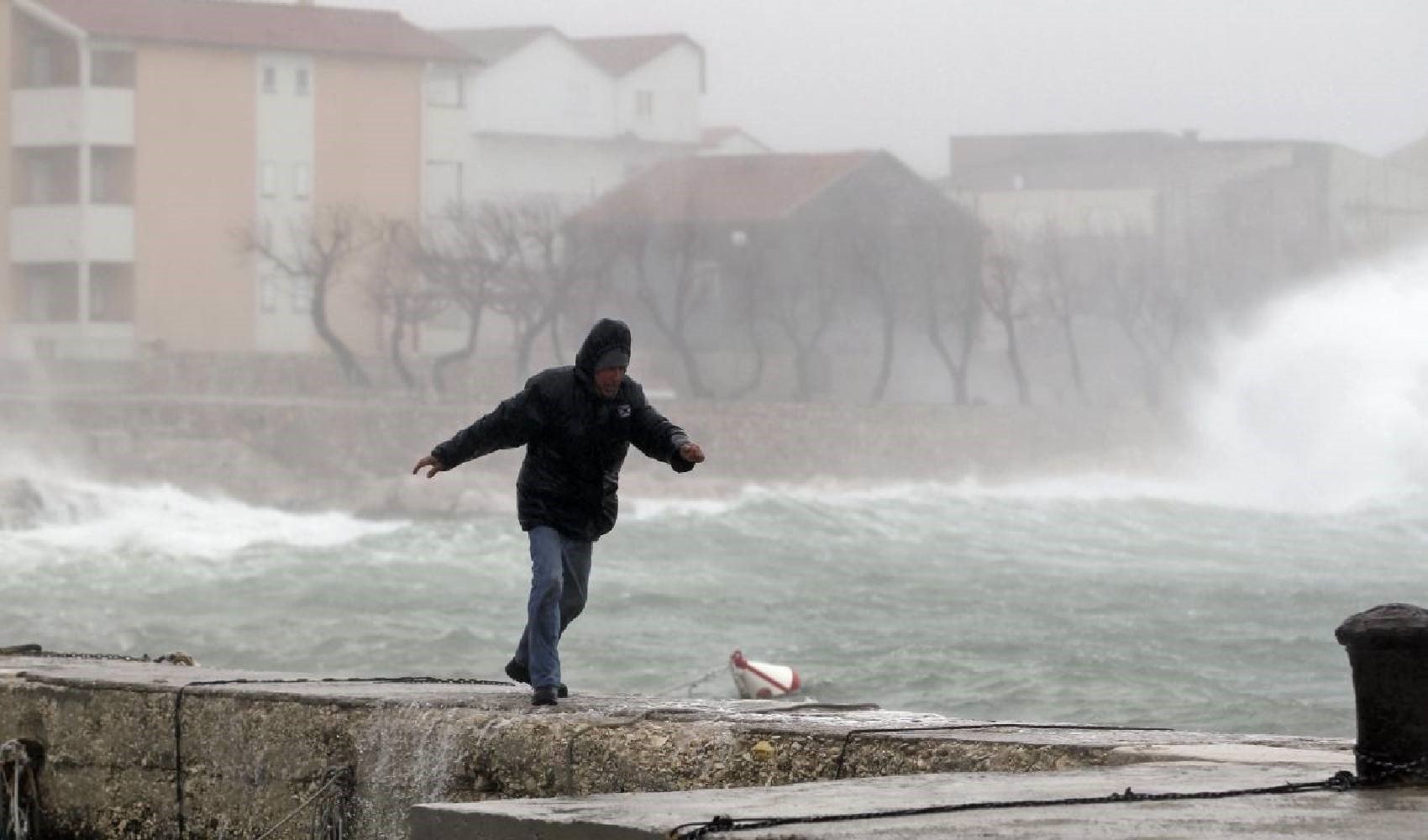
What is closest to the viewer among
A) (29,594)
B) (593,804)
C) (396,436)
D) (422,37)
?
(593,804)

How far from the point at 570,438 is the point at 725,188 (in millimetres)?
60021

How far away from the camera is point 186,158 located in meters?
59.7

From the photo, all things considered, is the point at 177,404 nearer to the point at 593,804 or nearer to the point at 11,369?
the point at 11,369

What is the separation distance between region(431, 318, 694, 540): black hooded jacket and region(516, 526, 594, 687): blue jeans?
0.16 ft

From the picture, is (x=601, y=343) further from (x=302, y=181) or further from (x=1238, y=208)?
(x=1238, y=208)

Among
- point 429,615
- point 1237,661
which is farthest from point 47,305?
point 1237,661

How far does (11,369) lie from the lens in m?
52.8

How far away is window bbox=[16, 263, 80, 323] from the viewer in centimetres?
5653

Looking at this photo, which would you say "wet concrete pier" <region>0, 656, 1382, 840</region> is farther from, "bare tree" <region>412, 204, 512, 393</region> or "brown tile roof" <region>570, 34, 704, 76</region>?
"brown tile roof" <region>570, 34, 704, 76</region>

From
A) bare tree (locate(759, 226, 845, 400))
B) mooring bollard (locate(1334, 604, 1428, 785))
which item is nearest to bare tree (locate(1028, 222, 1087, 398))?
bare tree (locate(759, 226, 845, 400))

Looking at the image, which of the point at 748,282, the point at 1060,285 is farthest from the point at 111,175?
the point at 1060,285

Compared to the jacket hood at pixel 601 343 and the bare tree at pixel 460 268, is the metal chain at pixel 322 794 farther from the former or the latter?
the bare tree at pixel 460 268

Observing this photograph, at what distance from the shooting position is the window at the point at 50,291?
5653cm

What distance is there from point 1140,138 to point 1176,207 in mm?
13762
